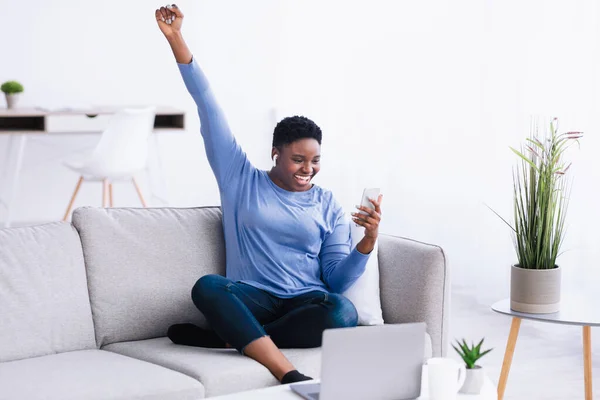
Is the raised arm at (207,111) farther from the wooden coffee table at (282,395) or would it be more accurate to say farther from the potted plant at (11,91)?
the potted plant at (11,91)

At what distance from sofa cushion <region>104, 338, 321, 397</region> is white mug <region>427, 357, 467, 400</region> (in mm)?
651

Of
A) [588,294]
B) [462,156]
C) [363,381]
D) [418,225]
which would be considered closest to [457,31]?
[462,156]

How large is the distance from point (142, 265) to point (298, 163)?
1.86 feet

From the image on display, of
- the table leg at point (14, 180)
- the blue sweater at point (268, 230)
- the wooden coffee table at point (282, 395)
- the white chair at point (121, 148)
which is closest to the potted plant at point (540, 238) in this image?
the blue sweater at point (268, 230)

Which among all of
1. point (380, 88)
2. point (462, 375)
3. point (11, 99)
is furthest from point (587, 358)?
point (11, 99)

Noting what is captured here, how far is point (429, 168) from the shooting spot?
16.9ft

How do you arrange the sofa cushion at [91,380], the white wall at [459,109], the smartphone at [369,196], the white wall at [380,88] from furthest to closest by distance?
1. the white wall at [380,88]
2. the white wall at [459,109]
3. the smartphone at [369,196]
4. the sofa cushion at [91,380]

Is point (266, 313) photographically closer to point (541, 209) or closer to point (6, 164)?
point (541, 209)

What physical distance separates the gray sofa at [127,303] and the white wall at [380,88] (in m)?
1.49

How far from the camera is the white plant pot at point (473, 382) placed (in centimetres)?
206

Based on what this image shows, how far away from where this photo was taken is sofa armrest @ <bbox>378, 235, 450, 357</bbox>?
2891mm

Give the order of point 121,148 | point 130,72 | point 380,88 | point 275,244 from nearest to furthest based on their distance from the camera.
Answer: point 275,244, point 121,148, point 380,88, point 130,72

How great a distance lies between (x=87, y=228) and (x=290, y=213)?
60cm

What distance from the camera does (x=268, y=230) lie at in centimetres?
293
